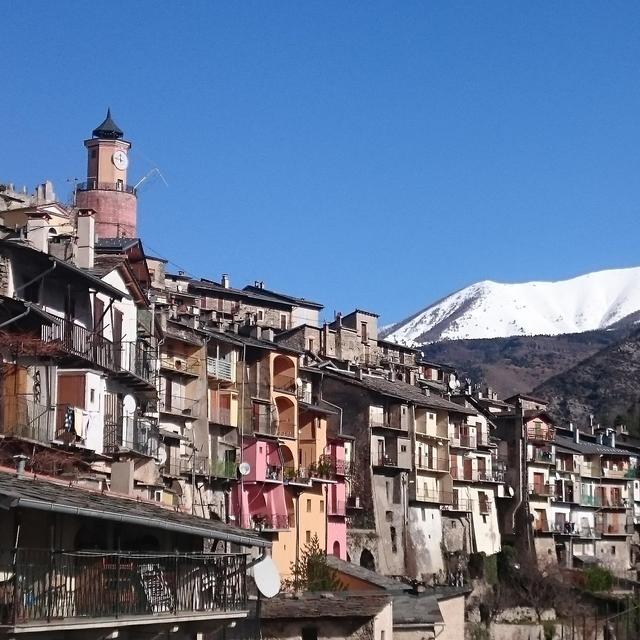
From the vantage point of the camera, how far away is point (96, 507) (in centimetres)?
3048

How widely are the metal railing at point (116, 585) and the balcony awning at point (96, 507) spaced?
0.63m

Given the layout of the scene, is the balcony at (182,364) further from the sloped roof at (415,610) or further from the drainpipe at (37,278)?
the drainpipe at (37,278)

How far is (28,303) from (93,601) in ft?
52.4

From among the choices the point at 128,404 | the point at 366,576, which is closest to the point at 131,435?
the point at 128,404

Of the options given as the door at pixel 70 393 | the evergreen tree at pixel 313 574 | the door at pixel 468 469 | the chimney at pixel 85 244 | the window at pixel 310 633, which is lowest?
the window at pixel 310 633

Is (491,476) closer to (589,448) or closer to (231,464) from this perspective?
(589,448)

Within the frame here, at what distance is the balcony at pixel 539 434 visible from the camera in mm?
127250

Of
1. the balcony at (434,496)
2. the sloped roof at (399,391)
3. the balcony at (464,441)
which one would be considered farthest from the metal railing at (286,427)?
the balcony at (464,441)

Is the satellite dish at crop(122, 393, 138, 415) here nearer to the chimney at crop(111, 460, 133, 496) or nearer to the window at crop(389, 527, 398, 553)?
the chimney at crop(111, 460, 133, 496)

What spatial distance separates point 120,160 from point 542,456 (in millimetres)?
44479

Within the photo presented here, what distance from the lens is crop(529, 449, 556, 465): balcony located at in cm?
12581

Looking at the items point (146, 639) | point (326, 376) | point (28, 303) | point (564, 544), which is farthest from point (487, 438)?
point (146, 639)

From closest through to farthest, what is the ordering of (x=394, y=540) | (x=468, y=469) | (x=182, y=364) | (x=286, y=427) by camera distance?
(x=182, y=364) < (x=286, y=427) < (x=394, y=540) < (x=468, y=469)

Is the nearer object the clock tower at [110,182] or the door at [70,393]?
the door at [70,393]
